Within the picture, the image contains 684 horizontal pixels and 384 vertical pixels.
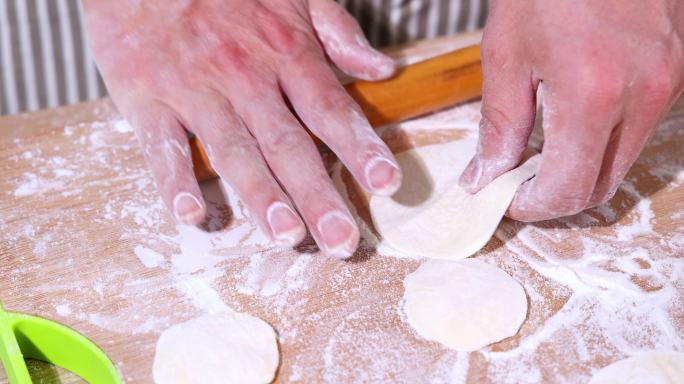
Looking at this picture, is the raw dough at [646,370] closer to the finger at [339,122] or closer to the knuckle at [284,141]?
the finger at [339,122]

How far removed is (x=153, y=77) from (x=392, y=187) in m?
0.43

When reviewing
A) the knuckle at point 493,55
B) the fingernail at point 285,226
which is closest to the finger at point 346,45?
the knuckle at point 493,55

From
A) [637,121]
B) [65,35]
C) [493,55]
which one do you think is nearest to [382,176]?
[493,55]

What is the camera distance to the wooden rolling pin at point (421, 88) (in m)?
1.24

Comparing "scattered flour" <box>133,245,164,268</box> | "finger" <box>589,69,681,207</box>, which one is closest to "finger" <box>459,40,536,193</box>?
"finger" <box>589,69,681,207</box>

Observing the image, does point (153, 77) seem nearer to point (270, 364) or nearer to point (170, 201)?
point (170, 201)

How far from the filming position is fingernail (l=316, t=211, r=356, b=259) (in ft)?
3.11

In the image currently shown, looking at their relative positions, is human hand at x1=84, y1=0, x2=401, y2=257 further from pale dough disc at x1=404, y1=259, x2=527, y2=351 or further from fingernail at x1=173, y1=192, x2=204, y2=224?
pale dough disc at x1=404, y1=259, x2=527, y2=351

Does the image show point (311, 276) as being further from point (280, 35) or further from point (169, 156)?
point (280, 35)

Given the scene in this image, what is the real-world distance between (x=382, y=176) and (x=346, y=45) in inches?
14.3

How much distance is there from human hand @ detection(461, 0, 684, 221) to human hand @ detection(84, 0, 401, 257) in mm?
190

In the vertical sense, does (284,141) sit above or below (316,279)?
above

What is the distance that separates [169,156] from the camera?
1.05 m

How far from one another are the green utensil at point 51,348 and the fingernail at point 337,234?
30cm
